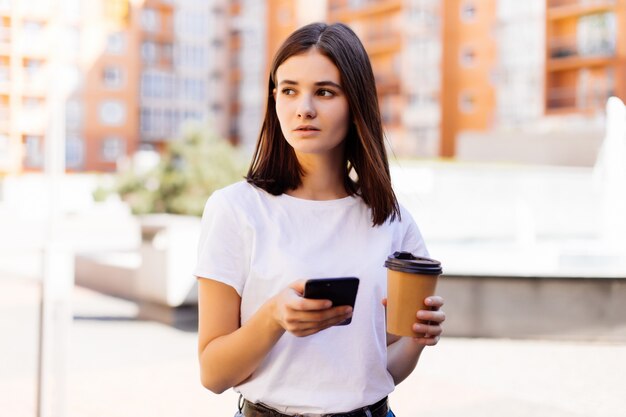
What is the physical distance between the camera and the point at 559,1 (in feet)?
129

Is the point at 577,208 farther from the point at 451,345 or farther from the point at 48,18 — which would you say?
the point at 48,18

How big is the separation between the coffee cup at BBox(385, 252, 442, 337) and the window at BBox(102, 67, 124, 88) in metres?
59.2

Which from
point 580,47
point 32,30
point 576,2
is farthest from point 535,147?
point 32,30

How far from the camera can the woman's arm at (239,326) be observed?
5.37 ft

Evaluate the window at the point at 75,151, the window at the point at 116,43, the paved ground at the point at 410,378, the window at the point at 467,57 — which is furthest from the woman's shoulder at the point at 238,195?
the window at the point at 116,43

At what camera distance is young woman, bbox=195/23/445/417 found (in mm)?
1856

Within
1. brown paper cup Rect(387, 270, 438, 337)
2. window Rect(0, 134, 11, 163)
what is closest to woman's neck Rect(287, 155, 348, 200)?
brown paper cup Rect(387, 270, 438, 337)

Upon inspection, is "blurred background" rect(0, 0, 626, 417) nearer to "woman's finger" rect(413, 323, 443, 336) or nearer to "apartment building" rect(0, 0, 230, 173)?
"apartment building" rect(0, 0, 230, 173)

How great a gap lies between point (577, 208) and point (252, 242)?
56.7 ft

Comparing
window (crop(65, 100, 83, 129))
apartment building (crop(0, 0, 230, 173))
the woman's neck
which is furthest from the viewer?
window (crop(65, 100, 83, 129))

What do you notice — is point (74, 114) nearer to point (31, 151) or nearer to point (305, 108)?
point (31, 151)

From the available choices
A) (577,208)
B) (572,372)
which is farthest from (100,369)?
(577,208)

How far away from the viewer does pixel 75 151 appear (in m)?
57.5

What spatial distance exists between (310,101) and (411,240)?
482 millimetres
